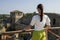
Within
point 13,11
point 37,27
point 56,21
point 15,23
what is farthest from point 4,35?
point 13,11

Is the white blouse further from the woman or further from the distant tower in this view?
the distant tower

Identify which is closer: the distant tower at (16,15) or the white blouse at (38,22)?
the white blouse at (38,22)

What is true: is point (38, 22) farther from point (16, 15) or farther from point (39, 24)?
point (16, 15)

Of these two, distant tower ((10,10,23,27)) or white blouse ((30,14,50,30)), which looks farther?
distant tower ((10,10,23,27))

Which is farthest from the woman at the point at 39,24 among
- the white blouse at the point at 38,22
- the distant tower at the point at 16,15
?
the distant tower at the point at 16,15

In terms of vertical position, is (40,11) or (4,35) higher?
(40,11)

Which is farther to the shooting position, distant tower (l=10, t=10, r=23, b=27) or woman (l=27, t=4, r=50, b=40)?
distant tower (l=10, t=10, r=23, b=27)

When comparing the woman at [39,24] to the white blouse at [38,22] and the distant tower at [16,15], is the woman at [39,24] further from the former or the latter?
the distant tower at [16,15]

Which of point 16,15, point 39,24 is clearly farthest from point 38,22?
point 16,15

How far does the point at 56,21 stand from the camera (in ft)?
122

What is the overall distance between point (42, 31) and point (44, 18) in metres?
0.29

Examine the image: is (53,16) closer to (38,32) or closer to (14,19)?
(14,19)

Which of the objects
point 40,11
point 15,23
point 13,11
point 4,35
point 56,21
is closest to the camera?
point 40,11

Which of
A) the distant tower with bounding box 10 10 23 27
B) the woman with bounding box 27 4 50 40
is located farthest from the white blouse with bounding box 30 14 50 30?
the distant tower with bounding box 10 10 23 27
